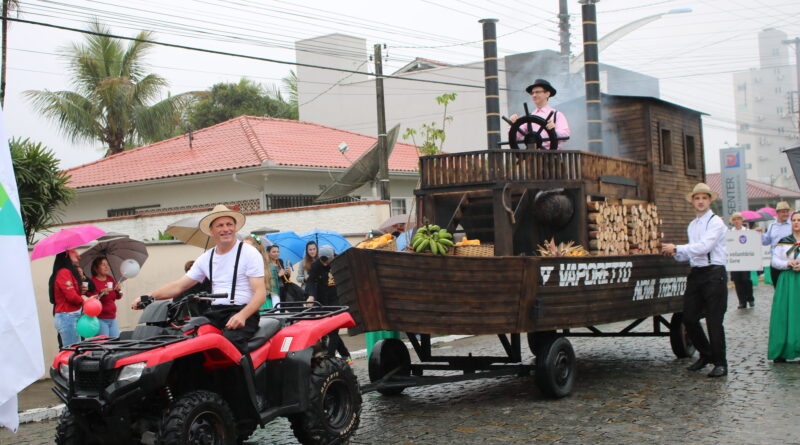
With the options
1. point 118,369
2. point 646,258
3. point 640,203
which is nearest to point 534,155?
point 646,258

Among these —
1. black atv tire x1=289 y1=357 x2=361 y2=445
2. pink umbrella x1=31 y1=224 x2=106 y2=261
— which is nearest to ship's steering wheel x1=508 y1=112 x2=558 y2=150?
black atv tire x1=289 y1=357 x2=361 y2=445

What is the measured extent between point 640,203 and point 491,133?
4.97 meters

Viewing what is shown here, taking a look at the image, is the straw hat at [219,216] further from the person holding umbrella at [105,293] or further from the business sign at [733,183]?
the business sign at [733,183]

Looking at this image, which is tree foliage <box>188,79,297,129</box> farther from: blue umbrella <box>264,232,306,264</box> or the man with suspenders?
the man with suspenders

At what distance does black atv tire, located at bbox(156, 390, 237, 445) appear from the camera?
17.4 ft

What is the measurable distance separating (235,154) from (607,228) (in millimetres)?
16903

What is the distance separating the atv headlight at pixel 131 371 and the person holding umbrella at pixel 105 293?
537cm

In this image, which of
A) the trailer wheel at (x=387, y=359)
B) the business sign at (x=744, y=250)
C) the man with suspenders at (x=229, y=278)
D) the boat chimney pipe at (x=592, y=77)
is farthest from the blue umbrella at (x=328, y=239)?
the business sign at (x=744, y=250)

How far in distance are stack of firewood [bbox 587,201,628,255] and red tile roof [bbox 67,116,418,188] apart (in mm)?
14162

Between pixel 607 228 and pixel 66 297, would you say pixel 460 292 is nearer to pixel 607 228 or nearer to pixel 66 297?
pixel 607 228

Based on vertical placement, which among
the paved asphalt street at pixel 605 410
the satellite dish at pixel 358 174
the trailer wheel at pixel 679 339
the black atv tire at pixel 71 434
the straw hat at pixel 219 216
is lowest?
the paved asphalt street at pixel 605 410

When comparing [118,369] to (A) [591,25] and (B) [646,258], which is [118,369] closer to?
(B) [646,258]

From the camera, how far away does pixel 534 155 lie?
9.69 meters

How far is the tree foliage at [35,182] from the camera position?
459 inches
